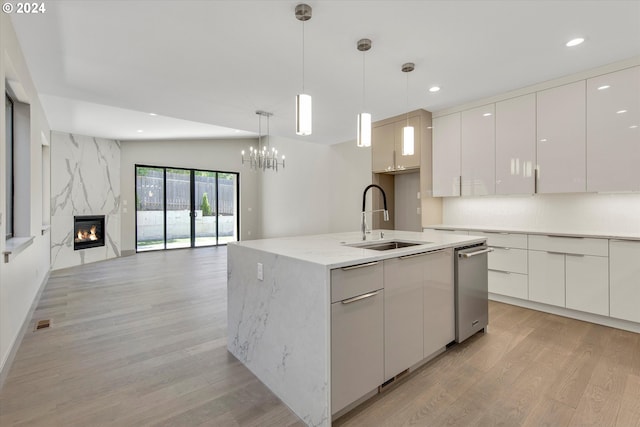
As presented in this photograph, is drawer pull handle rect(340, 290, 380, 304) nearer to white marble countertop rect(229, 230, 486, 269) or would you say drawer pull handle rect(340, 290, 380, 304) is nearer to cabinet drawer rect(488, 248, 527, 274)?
white marble countertop rect(229, 230, 486, 269)

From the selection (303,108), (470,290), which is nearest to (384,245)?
(470,290)

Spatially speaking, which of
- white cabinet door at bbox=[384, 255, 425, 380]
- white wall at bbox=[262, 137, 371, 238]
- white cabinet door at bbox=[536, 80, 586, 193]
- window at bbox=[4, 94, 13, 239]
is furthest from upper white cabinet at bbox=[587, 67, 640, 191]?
window at bbox=[4, 94, 13, 239]

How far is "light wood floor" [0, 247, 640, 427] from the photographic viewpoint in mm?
1724

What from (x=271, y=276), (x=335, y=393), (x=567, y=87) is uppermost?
(x=567, y=87)

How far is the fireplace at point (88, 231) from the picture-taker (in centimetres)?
635

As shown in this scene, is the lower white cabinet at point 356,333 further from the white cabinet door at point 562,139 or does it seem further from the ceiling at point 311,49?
the white cabinet door at point 562,139

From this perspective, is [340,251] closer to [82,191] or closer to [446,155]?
[446,155]

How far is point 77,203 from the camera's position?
638 cm

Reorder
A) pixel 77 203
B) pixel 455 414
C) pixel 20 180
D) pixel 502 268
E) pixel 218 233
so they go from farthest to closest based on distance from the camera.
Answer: pixel 218 233 → pixel 77 203 → pixel 502 268 → pixel 20 180 → pixel 455 414

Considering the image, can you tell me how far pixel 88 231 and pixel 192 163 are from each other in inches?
118

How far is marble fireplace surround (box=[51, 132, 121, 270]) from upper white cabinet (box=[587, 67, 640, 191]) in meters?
8.57

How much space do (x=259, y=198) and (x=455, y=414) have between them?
8680mm

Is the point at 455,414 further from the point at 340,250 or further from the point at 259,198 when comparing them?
the point at 259,198

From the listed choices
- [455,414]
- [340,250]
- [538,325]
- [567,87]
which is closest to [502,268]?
[538,325]
